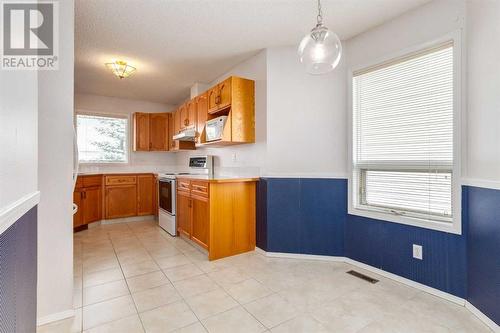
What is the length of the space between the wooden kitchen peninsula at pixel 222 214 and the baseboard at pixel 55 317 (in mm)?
1361

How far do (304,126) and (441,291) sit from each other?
199 cm

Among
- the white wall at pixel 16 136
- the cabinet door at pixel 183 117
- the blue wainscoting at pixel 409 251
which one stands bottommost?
the blue wainscoting at pixel 409 251

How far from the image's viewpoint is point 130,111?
5.42 m

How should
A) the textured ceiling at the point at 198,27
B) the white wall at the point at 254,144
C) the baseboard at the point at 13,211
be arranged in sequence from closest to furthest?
the baseboard at the point at 13,211
the textured ceiling at the point at 198,27
the white wall at the point at 254,144

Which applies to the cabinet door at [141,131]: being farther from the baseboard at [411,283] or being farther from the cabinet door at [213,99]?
the baseboard at [411,283]

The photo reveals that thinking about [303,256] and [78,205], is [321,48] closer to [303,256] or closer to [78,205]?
[303,256]

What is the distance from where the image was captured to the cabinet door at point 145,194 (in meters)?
5.05

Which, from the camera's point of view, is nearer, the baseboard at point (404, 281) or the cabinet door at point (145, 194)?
the baseboard at point (404, 281)

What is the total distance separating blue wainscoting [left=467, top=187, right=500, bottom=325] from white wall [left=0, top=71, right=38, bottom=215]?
2609 millimetres

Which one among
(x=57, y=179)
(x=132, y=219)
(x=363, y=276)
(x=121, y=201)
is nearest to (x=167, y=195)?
(x=121, y=201)

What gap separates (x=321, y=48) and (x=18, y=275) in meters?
1.94

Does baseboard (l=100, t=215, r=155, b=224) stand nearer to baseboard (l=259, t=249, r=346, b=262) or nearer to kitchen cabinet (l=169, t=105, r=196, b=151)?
kitchen cabinet (l=169, t=105, r=196, b=151)

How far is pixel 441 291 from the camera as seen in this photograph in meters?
2.10

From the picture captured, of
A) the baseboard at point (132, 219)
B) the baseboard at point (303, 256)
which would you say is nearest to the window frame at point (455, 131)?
the baseboard at point (303, 256)
